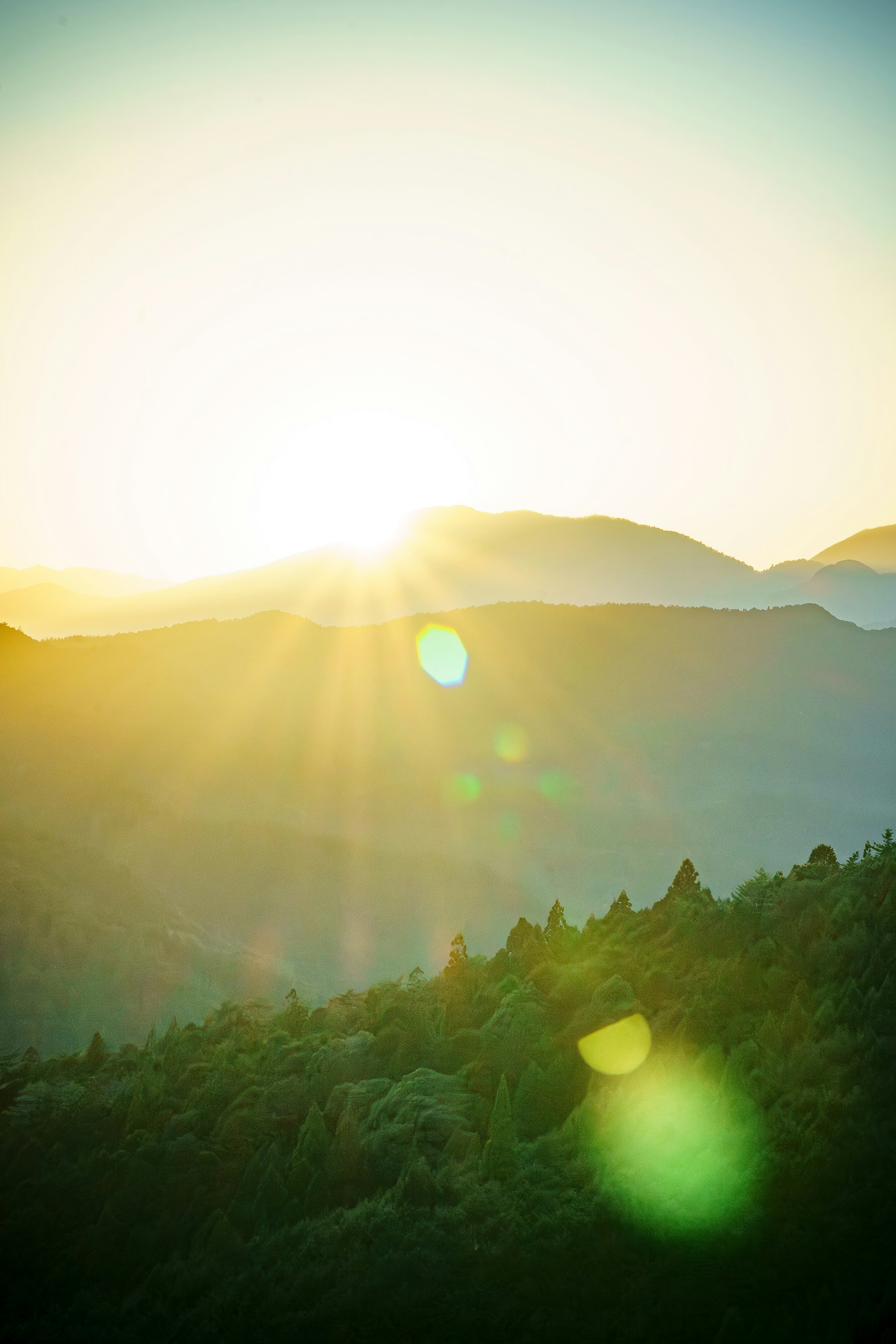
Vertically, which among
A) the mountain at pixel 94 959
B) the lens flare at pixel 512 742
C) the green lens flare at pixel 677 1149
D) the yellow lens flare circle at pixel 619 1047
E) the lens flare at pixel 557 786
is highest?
the lens flare at pixel 512 742

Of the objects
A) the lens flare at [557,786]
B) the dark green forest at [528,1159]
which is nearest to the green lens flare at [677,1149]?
the dark green forest at [528,1159]

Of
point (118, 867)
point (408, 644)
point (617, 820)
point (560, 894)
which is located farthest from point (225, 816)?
point (408, 644)

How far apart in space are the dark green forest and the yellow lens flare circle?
184 mm

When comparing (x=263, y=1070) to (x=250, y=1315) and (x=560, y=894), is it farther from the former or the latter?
(x=560, y=894)

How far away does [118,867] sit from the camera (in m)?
48.0

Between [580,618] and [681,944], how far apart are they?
73.9 meters

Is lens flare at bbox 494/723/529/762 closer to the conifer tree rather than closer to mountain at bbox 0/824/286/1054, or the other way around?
mountain at bbox 0/824/286/1054

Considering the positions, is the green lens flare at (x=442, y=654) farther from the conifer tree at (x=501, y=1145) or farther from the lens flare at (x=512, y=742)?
the conifer tree at (x=501, y=1145)

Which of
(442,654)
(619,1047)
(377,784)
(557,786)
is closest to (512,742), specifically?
(557,786)

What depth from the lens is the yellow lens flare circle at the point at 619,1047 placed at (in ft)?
48.8

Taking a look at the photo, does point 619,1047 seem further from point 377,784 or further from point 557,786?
point 557,786

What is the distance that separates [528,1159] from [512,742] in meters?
57.7

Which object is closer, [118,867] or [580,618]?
[118,867]

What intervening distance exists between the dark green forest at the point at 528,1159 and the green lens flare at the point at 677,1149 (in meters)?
0.03
